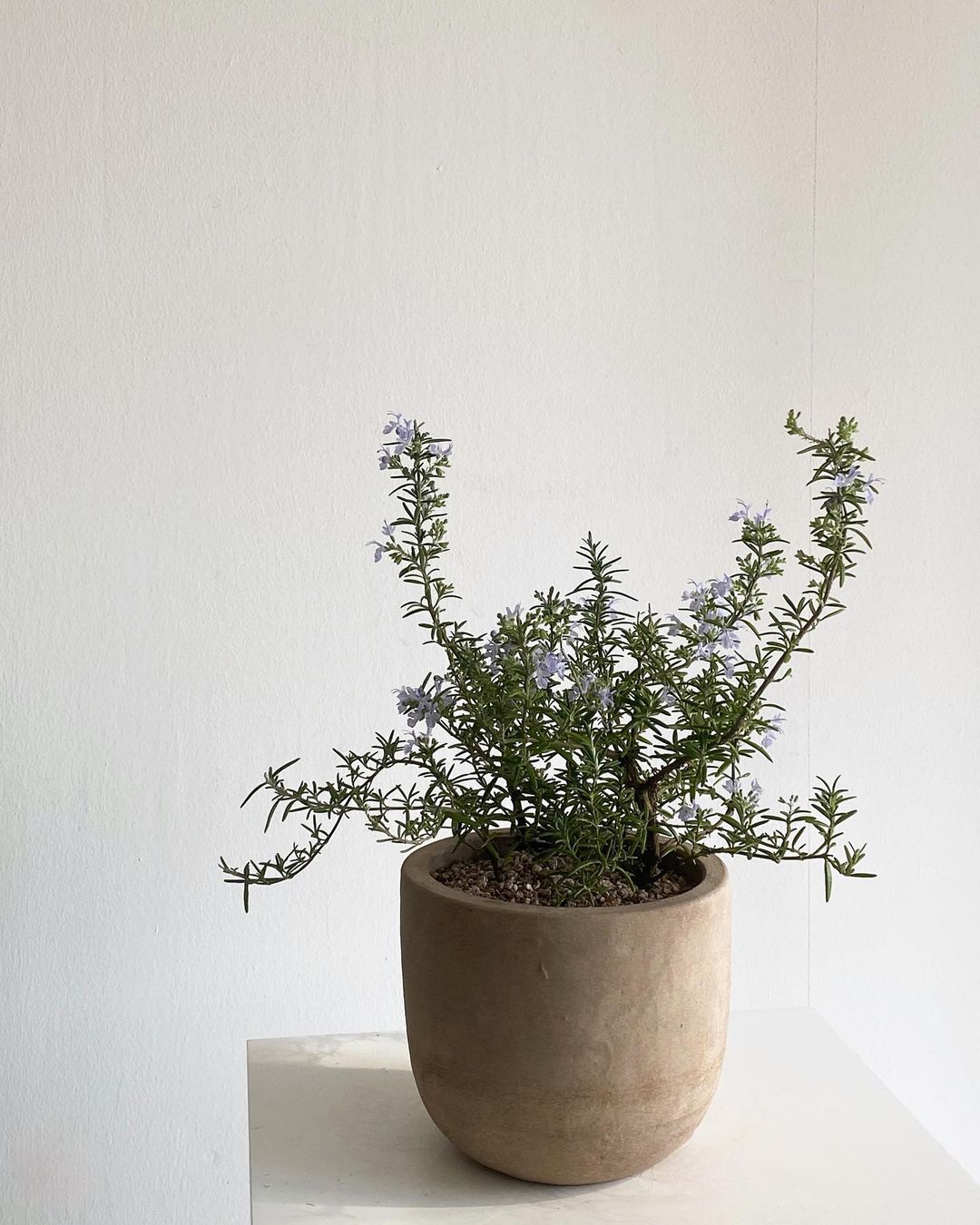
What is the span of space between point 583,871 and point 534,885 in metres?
0.03

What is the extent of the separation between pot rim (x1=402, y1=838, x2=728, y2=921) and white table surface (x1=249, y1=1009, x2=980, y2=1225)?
0.18 meters

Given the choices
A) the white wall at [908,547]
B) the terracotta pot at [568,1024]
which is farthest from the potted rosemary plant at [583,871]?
the white wall at [908,547]

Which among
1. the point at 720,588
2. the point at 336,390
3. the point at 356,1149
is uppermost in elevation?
the point at 336,390

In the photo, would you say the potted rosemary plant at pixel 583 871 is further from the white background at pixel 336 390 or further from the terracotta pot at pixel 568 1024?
the white background at pixel 336 390

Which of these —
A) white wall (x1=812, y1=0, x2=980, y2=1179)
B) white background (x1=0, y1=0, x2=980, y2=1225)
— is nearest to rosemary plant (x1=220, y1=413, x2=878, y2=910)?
white background (x1=0, y1=0, x2=980, y2=1225)

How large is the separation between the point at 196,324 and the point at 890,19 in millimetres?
793

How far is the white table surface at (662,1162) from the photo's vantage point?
0.73 metres

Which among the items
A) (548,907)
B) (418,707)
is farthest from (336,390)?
(548,907)

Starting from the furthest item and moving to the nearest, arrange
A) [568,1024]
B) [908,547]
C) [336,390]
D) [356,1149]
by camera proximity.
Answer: [908,547]
[336,390]
[356,1149]
[568,1024]

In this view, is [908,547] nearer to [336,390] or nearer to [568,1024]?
[336,390]

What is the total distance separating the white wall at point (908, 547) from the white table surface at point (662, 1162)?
527mm

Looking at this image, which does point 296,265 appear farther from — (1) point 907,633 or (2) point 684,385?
(1) point 907,633

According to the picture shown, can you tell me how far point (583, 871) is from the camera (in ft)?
2.41

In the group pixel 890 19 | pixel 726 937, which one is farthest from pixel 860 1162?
pixel 890 19
